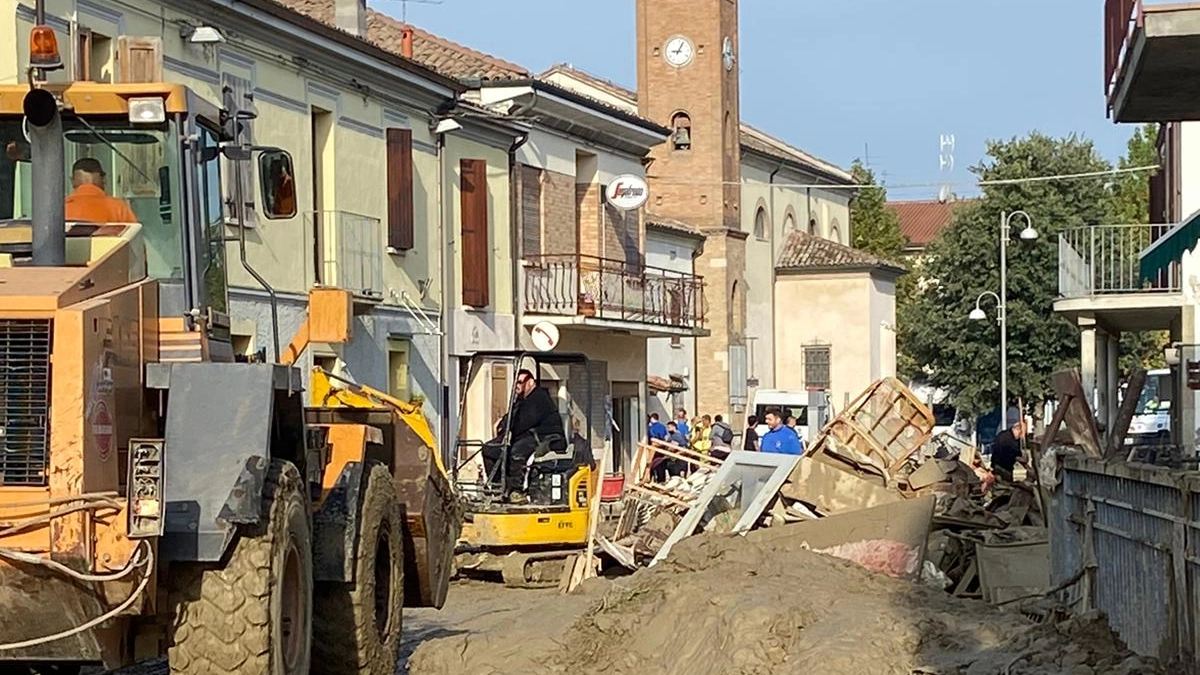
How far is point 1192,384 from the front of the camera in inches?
666

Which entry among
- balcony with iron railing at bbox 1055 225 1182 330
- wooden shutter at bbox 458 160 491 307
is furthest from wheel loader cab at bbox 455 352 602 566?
balcony with iron railing at bbox 1055 225 1182 330

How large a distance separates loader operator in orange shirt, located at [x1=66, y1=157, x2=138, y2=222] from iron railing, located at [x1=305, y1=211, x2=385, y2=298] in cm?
1853

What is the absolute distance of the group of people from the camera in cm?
2566

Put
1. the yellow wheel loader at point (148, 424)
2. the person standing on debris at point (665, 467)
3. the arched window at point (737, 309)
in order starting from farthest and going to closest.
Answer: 1. the arched window at point (737, 309)
2. the person standing on debris at point (665, 467)
3. the yellow wheel loader at point (148, 424)

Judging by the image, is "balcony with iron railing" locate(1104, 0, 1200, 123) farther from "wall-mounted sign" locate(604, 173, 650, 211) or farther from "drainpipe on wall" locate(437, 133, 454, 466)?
"wall-mounted sign" locate(604, 173, 650, 211)

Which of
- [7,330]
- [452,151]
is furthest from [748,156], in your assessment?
[7,330]

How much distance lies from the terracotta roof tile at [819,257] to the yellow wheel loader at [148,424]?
53258mm

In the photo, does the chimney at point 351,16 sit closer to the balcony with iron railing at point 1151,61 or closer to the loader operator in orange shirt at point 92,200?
the balcony with iron railing at point 1151,61

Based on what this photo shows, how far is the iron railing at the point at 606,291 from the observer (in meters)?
36.9

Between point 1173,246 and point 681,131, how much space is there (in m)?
36.0

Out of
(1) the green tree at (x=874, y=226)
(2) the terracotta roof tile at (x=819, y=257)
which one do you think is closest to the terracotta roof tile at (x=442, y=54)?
(2) the terracotta roof tile at (x=819, y=257)

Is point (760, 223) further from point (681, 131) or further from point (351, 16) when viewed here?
point (351, 16)

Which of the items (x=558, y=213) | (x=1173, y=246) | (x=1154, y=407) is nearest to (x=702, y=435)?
(x=558, y=213)

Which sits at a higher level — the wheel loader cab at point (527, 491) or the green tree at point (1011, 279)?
the green tree at point (1011, 279)
